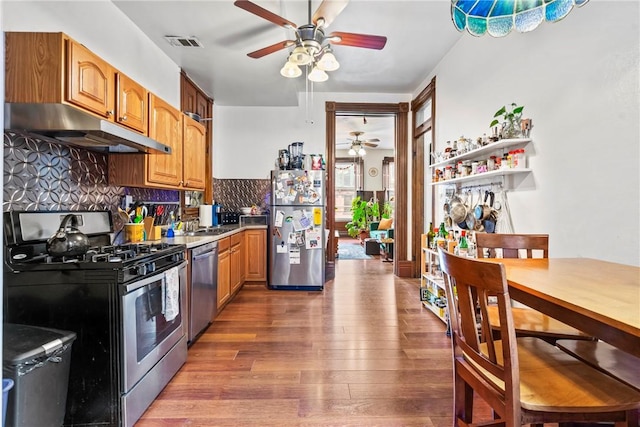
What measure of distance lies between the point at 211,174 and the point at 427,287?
328 cm

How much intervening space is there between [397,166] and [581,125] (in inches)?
124

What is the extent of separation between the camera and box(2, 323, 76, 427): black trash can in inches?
48.9

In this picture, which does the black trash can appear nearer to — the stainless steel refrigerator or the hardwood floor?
the hardwood floor

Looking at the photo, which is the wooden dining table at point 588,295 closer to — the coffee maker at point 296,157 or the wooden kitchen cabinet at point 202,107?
the coffee maker at point 296,157

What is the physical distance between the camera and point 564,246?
201 centimetres

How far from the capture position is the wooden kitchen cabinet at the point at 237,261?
3.69 meters

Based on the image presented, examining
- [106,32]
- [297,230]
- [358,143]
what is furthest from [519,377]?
[358,143]

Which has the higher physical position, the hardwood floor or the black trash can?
the black trash can

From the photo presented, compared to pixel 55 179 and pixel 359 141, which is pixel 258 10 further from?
pixel 359 141

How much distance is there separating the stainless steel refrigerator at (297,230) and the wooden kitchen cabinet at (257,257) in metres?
0.16

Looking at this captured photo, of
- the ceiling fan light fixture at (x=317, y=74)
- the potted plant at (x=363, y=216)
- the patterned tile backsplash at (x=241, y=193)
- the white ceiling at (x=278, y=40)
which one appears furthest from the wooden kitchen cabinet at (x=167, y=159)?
the potted plant at (x=363, y=216)

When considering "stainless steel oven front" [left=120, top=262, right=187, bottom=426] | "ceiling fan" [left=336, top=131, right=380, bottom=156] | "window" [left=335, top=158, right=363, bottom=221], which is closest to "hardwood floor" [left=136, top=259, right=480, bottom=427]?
"stainless steel oven front" [left=120, top=262, right=187, bottom=426]

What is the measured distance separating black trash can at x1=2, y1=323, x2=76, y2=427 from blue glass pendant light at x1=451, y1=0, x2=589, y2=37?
2.33m

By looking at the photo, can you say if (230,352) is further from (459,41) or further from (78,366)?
(459,41)
